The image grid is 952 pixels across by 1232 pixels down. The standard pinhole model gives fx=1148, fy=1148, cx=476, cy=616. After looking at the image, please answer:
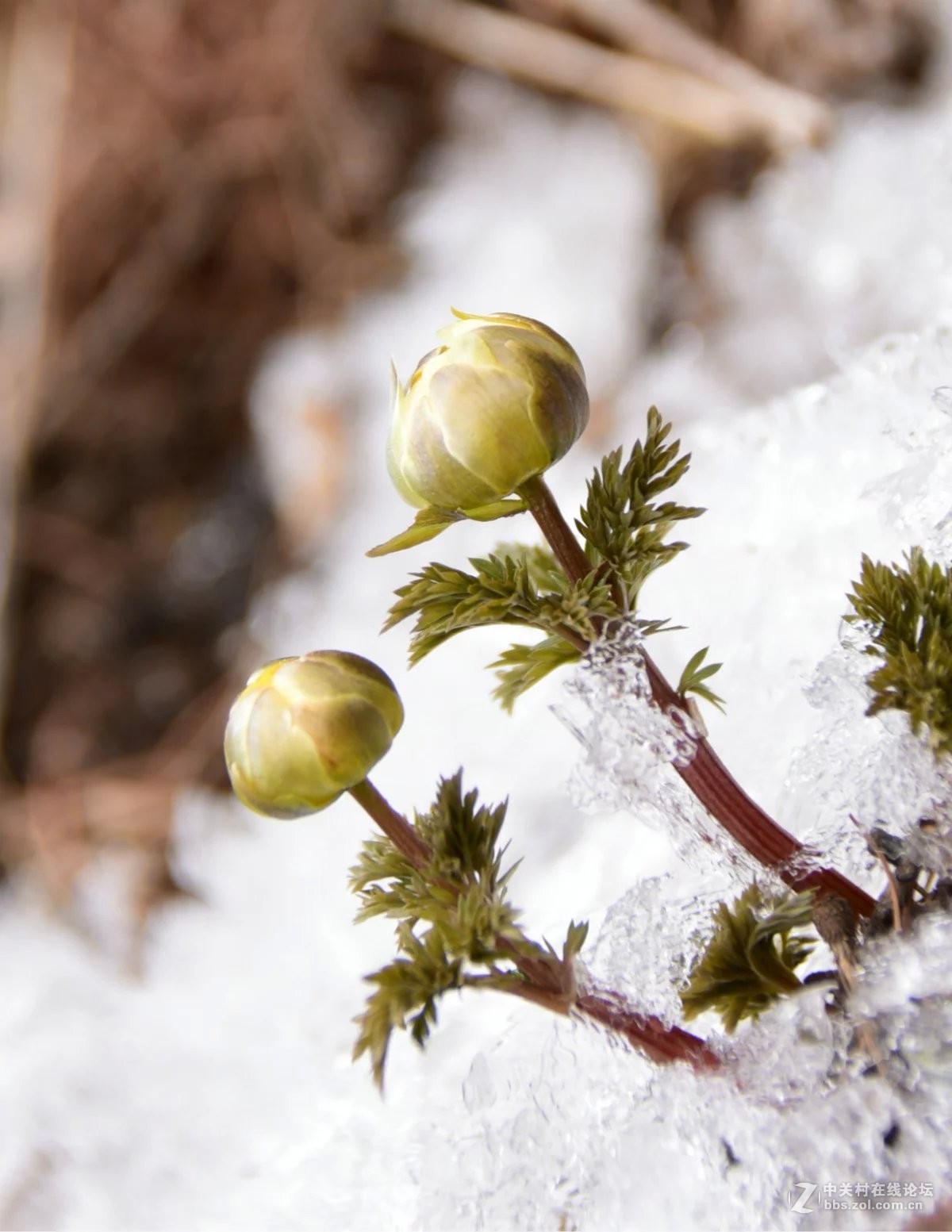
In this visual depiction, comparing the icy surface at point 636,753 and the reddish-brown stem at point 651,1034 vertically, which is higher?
the icy surface at point 636,753

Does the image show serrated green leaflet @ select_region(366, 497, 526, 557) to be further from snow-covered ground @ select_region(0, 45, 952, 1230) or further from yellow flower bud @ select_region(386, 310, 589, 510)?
snow-covered ground @ select_region(0, 45, 952, 1230)

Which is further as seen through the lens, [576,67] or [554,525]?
[576,67]

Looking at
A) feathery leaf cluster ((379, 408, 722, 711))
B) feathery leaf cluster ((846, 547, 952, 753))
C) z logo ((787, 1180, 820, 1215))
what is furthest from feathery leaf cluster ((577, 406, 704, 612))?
z logo ((787, 1180, 820, 1215))

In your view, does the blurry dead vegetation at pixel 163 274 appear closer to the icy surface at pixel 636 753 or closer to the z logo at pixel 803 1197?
the icy surface at pixel 636 753

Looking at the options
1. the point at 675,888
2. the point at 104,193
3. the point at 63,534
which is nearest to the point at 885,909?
the point at 675,888

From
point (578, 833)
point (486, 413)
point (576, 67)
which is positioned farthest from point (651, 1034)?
Result: point (576, 67)

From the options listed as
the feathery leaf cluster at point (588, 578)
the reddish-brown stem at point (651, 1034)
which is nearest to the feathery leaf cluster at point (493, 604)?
the feathery leaf cluster at point (588, 578)

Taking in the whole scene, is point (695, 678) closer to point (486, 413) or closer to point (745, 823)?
point (745, 823)
